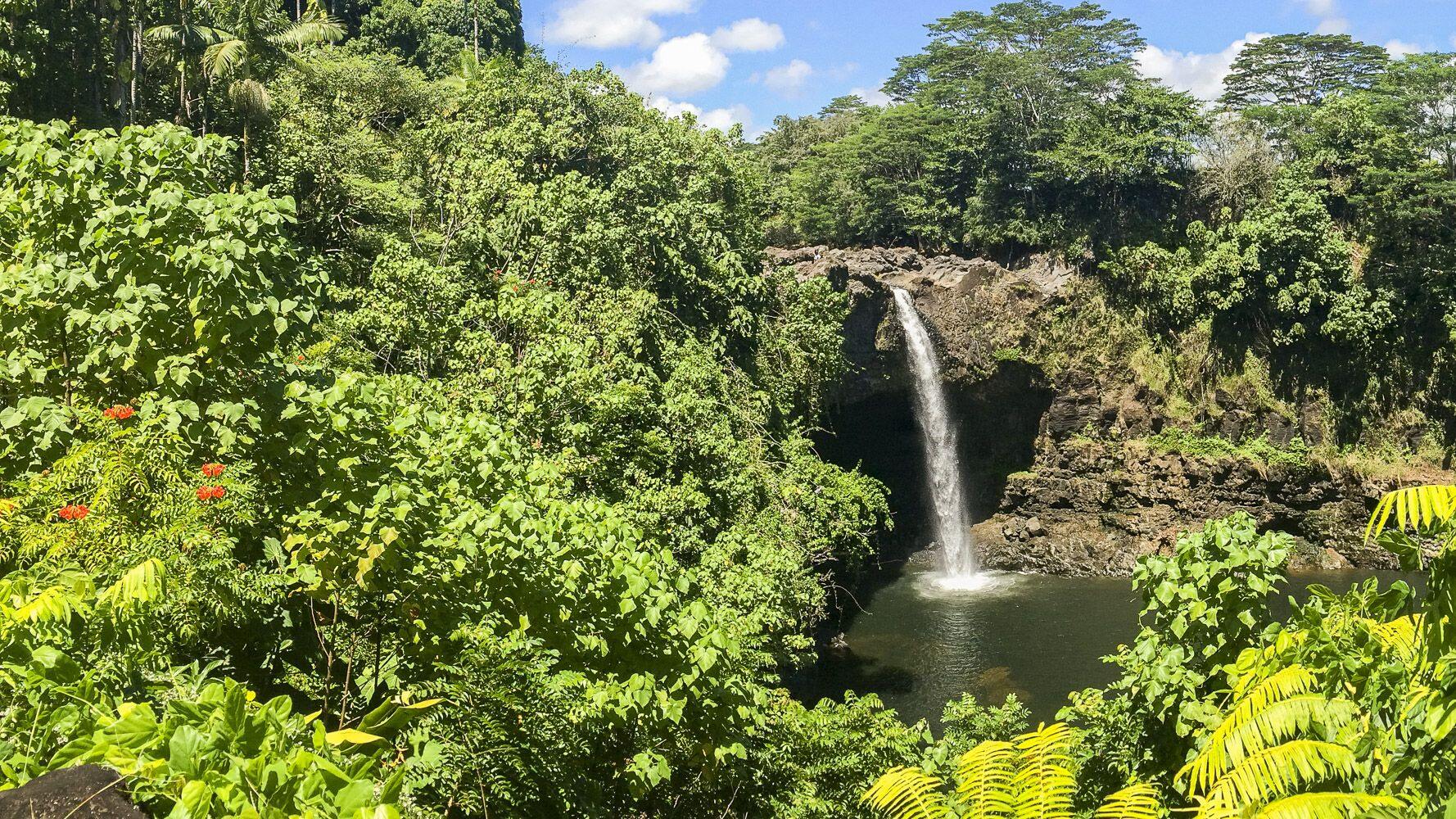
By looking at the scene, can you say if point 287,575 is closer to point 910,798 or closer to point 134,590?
point 134,590

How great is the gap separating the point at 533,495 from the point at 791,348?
15.3 m

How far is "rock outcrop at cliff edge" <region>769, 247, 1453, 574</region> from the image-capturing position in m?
29.8

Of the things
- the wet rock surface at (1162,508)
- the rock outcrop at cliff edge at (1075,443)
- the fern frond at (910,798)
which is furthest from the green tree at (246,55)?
the wet rock surface at (1162,508)

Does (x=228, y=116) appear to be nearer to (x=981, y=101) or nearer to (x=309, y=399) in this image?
(x=309, y=399)

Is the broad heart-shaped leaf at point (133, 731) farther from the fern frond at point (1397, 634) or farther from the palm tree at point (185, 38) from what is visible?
the palm tree at point (185, 38)

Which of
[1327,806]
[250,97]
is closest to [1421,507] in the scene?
[1327,806]

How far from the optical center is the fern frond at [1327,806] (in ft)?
13.0

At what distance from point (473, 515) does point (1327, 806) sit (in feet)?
15.7

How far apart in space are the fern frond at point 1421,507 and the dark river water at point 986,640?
15.7 m

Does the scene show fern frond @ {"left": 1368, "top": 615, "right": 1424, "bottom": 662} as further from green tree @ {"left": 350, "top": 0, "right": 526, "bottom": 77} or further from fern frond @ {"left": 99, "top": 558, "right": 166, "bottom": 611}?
green tree @ {"left": 350, "top": 0, "right": 526, "bottom": 77}

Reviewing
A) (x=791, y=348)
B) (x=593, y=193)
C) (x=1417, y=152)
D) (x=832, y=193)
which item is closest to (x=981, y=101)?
(x=832, y=193)

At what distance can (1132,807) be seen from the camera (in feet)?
19.4

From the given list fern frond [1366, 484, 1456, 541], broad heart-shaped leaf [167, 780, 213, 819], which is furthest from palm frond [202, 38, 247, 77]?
fern frond [1366, 484, 1456, 541]

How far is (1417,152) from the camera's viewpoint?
101ft
